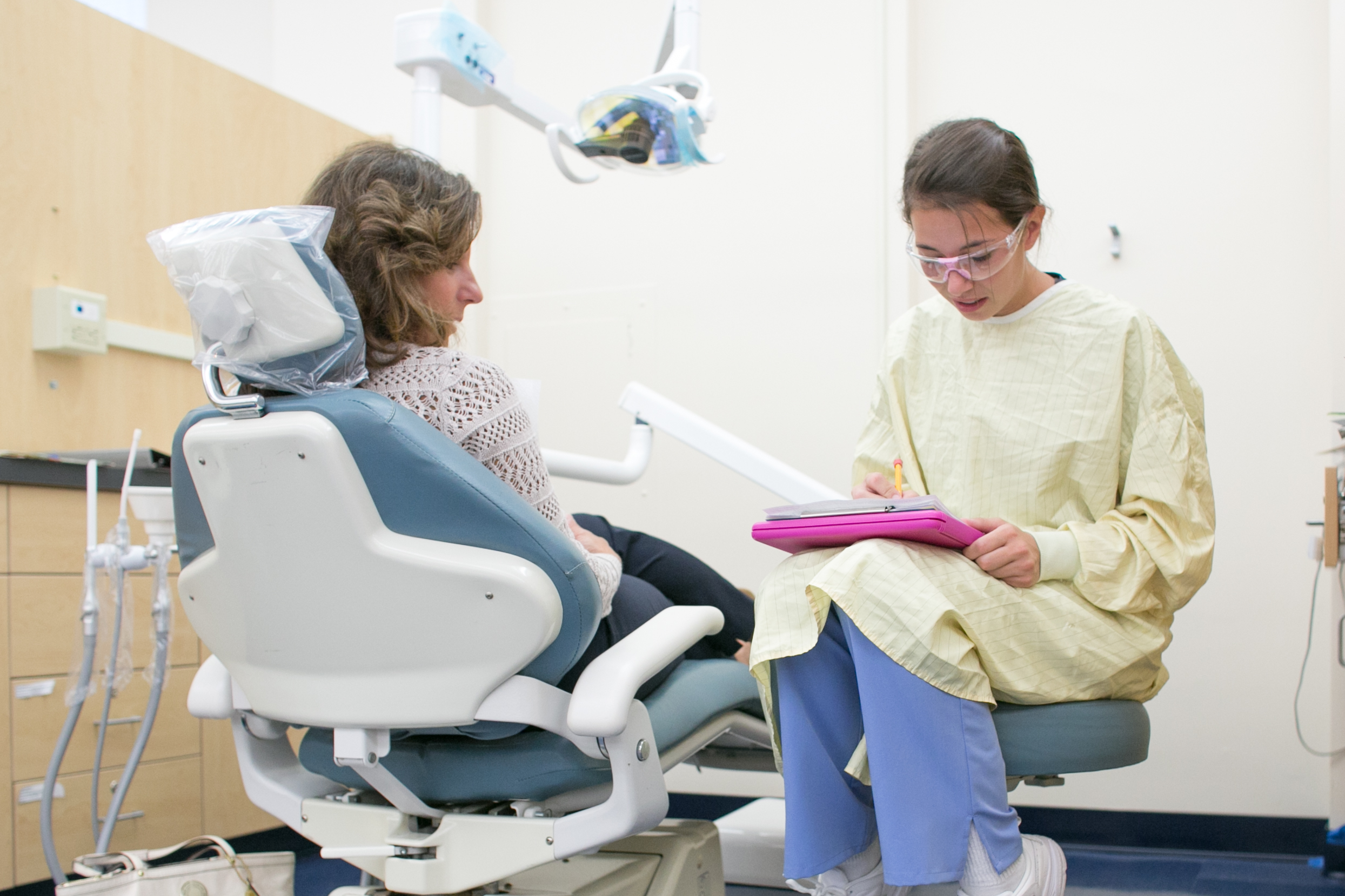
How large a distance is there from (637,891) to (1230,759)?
5.09ft

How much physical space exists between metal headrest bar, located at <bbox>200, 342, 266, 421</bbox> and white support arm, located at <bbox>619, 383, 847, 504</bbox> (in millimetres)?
1098

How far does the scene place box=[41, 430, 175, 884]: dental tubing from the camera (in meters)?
1.76

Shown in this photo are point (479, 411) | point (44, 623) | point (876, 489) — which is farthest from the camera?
point (44, 623)

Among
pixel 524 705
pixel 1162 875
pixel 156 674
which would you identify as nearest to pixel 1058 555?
pixel 524 705

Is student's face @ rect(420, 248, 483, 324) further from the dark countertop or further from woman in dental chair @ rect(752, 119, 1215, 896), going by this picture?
the dark countertop

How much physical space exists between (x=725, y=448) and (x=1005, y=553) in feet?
2.66

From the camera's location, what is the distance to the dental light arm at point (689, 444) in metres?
2.04

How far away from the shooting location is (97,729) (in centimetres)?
208

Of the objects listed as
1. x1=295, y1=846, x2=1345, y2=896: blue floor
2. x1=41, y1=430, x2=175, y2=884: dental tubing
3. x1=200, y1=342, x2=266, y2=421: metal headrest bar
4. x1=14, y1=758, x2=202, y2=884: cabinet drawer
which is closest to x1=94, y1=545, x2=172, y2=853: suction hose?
x1=41, y1=430, x2=175, y2=884: dental tubing

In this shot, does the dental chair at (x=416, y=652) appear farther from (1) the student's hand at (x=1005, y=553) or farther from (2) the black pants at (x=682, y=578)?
(2) the black pants at (x=682, y=578)

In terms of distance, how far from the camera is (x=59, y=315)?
2178 mm

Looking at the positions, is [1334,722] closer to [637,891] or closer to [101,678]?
[637,891]

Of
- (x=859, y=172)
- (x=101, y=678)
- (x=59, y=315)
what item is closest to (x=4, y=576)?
(x=101, y=678)

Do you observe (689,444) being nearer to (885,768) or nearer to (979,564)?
(979,564)
